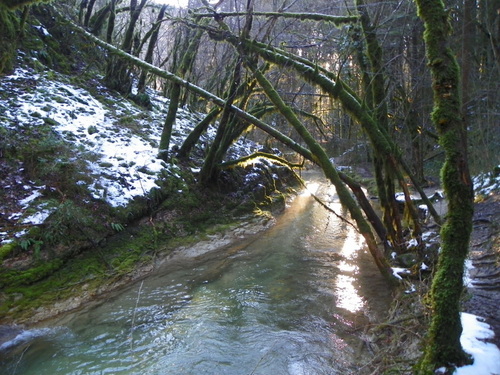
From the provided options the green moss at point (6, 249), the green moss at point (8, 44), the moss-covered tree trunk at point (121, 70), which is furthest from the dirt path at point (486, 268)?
the moss-covered tree trunk at point (121, 70)

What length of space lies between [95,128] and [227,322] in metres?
6.38

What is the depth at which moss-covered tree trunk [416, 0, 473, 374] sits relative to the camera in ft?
8.01

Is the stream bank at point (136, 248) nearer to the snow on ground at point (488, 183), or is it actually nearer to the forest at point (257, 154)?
the forest at point (257, 154)

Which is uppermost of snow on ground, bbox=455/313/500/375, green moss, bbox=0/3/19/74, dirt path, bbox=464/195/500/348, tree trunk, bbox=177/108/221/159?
green moss, bbox=0/3/19/74

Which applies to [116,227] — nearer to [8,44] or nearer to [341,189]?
[341,189]

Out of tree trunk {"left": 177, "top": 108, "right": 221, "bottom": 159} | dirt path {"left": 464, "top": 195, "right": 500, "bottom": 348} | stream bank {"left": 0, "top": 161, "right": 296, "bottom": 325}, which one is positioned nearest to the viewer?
dirt path {"left": 464, "top": 195, "right": 500, "bottom": 348}

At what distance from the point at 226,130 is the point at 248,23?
9.81 feet

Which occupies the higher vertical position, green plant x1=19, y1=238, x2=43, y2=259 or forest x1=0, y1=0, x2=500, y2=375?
forest x1=0, y1=0, x2=500, y2=375

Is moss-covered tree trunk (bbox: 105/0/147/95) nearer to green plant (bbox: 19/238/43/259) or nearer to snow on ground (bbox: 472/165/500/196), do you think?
green plant (bbox: 19/238/43/259)

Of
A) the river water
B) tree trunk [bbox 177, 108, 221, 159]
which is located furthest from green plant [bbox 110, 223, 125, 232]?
tree trunk [bbox 177, 108, 221, 159]

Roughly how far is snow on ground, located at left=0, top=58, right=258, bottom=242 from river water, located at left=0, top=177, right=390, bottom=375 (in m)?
2.14

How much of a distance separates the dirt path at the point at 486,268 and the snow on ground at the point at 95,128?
624cm

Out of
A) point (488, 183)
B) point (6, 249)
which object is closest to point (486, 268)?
point (488, 183)

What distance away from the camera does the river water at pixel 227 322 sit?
13.0 feet
